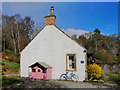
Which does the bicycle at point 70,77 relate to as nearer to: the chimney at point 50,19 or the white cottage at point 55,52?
the white cottage at point 55,52

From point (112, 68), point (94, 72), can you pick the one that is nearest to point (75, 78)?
point (94, 72)

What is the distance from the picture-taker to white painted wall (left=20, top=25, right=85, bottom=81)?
453 inches

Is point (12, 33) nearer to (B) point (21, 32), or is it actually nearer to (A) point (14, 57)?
(B) point (21, 32)

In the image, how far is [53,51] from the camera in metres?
12.4

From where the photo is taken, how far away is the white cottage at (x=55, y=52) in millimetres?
11445

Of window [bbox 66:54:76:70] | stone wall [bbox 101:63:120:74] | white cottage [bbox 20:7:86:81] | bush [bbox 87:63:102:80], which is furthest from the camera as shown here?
stone wall [bbox 101:63:120:74]

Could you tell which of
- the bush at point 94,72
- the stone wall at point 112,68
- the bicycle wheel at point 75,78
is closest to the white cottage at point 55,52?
the bicycle wheel at point 75,78

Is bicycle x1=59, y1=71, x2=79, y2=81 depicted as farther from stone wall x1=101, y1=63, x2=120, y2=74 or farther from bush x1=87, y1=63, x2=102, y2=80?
stone wall x1=101, y1=63, x2=120, y2=74

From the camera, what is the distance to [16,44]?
28.9 metres

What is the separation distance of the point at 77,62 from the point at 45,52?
352 cm

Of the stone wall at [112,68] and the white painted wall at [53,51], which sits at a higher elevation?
the white painted wall at [53,51]

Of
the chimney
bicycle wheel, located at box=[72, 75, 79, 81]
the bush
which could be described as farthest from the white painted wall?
the bush

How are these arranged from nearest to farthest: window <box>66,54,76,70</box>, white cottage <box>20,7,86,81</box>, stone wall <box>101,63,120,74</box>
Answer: white cottage <box>20,7,86,81</box>, window <box>66,54,76,70</box>, stone wall <box>101,63,120,74</box>

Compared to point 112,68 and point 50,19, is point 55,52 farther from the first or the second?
point 112,68
